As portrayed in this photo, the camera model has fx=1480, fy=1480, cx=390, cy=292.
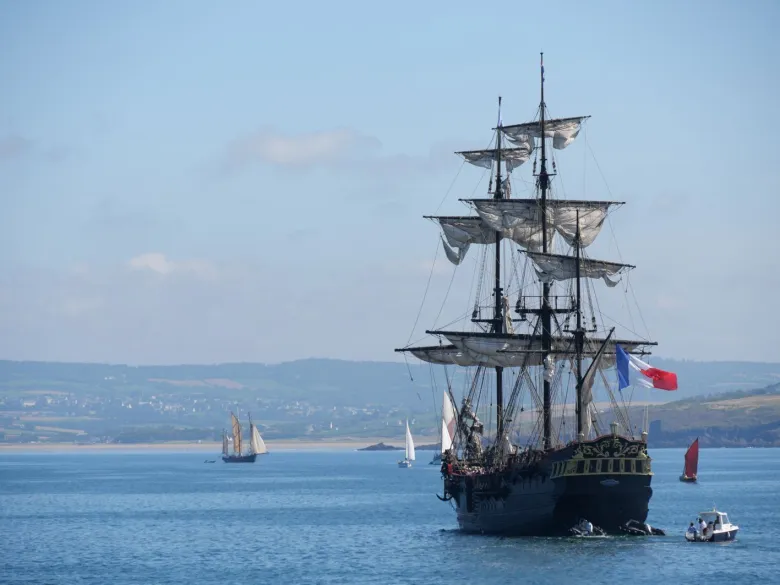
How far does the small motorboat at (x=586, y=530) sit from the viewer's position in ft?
318

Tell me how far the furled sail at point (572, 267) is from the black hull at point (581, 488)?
14.9m

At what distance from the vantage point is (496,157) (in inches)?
4914

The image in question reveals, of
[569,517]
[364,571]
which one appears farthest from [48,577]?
[569,517]

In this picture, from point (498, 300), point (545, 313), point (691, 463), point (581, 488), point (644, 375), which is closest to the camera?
point (581, 488)

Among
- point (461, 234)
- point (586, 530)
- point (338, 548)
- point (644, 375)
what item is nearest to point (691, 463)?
point (461, 234)

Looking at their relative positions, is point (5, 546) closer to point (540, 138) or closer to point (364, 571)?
point (364, 571)

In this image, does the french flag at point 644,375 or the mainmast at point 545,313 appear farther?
the mainmast at point 545,313

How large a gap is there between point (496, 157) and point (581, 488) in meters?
37.8

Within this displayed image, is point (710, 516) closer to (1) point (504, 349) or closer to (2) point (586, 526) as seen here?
(2) point (586, 526)

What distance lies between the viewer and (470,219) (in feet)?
408

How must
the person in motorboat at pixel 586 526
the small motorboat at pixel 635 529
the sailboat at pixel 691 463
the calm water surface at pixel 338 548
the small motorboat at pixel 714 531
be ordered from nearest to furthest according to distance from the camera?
the calm water surface at pixel 338 548
the person in motorboat at pixel 586 526
the small motorboat at pixel 635 529
the small motorboat at pixel 714 531
the sailboat at pixel 691 463

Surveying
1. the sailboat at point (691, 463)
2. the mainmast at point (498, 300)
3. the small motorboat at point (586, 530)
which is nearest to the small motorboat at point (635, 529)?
the small motorboat at point (586, 530)

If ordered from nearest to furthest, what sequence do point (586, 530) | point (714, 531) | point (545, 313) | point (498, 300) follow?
point (586, 530)
point (714, 531)
point (545, 313)
point (498, 300)

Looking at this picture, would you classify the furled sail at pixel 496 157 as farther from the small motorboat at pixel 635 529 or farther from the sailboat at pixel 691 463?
the sailboat at pixel 691 463
